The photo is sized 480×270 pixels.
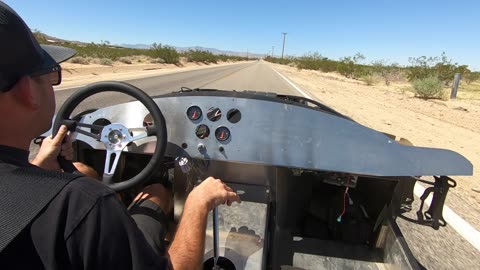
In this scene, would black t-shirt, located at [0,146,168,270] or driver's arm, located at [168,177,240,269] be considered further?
driver's arm, located at [168,177,240,269]

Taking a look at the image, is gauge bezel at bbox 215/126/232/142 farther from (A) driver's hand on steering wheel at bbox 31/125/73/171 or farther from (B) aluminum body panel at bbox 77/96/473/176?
(A) driver's hand on steering wheel at bbox 31/125/73/171

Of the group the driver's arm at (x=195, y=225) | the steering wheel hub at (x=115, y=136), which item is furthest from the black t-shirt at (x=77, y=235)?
the steering wheel hub at (x=115, y=136)

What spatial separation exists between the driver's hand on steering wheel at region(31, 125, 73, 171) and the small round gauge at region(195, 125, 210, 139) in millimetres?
799

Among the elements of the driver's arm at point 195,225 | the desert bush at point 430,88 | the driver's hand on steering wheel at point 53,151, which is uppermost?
the driver's hand on steering wheel at point 53,151

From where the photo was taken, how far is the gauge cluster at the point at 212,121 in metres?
2.43

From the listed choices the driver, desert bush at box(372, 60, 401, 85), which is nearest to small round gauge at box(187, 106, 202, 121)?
the driver

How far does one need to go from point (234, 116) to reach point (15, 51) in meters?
1.49

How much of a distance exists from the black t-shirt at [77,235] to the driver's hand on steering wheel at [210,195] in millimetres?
750

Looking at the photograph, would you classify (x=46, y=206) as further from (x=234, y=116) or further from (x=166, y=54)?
(x=166, y=54)

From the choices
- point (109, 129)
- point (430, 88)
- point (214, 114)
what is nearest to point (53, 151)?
point (109, 129)

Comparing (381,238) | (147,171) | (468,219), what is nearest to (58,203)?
(147,171)

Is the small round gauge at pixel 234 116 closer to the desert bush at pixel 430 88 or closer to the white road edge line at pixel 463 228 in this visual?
the white road edge line at pixel 463 228

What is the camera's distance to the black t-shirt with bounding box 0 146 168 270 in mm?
936

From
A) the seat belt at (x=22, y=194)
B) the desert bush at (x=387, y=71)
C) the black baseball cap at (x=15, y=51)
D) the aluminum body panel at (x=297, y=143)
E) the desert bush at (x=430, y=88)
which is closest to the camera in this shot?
the seat belt at (x=22, y=194)
